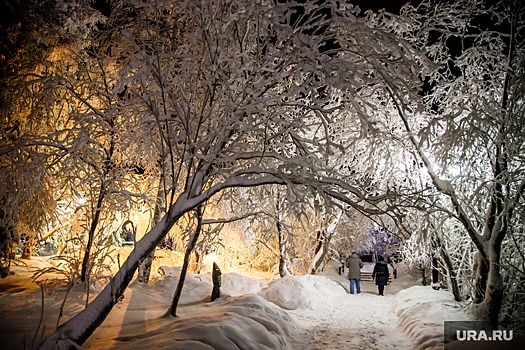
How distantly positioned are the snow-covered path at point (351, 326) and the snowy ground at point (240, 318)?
2 cm

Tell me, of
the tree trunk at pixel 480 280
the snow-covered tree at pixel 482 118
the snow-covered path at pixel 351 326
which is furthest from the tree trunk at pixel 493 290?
the snow-covered path at pixel 351 326

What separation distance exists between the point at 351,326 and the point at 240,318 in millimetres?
4037

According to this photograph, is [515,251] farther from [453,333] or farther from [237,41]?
[237,41]

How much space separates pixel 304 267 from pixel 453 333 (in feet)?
40.6

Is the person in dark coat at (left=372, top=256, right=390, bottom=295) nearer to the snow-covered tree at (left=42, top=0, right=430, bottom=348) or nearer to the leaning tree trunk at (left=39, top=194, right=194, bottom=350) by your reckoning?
the snow-covered tree at (left=42, top=0, right=430, bottom=348)

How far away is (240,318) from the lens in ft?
23.1

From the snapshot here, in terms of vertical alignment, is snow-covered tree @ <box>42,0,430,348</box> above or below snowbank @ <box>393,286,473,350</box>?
above

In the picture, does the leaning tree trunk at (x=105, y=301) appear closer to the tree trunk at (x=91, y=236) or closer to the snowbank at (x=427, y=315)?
the tree trunk at (x=91, y=236)

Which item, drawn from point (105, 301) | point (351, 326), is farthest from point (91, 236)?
point (351, 326)

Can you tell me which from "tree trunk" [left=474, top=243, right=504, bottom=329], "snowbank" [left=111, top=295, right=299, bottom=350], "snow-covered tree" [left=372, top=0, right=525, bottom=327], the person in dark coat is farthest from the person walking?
"tree trunk" [left=474, top=243, right=504, bottom=329]

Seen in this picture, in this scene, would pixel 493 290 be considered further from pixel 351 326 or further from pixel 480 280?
pixel 351 326

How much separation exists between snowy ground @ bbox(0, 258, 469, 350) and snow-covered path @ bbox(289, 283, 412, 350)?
23 millimetres

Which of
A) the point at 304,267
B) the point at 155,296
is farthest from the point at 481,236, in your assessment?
the point at 304,267

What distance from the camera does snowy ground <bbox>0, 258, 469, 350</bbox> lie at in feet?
19.3
